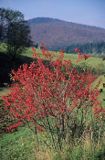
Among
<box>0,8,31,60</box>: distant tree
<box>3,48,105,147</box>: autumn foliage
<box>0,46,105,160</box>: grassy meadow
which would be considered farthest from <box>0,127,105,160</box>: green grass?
<box>0,8,31,60</box>: distant tree

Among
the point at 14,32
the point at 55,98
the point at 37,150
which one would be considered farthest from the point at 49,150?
the point at 14,32

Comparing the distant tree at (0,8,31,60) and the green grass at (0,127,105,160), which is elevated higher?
the distant tree at (0,8,31,60)

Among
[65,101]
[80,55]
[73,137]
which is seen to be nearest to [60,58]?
[80,55]

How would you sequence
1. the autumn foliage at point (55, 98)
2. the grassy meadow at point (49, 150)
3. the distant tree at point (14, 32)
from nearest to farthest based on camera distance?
the grassy meadow at point (49, 150)
the autumn foliage at point (55, 98)
the distant tree at point (14, 32)

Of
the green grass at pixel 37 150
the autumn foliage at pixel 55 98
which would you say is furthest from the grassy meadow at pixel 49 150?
the autumn foliage at pixel 55 98

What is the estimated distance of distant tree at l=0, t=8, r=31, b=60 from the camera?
5979cm

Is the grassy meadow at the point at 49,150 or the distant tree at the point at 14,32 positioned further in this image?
the distant tree at the point at 14,32

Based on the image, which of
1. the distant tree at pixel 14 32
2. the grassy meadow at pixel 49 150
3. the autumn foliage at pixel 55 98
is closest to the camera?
the grassy meadow at pixel 49 150

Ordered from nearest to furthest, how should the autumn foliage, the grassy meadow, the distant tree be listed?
1. the grassy meadow
2. the autumn foliage
3. the distant tree

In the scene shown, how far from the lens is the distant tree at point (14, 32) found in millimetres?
59794

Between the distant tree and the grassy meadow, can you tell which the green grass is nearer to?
the grassy meadow

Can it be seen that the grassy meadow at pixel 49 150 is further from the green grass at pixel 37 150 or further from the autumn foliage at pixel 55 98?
the autumn foliage at pixel 55 98

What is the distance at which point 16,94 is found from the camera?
12.1m

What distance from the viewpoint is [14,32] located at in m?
60.3
